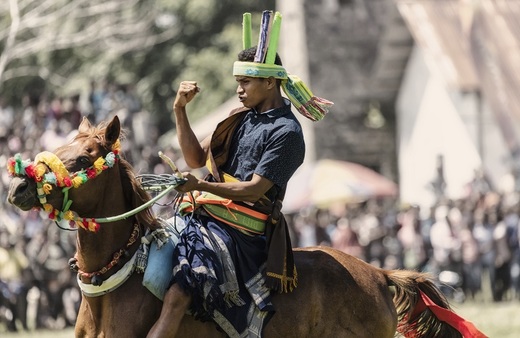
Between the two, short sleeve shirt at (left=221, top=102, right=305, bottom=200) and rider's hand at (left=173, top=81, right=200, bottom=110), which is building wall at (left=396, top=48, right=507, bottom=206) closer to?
short sleeve shirt at (left=221, top=102, right=305, bottom=200)

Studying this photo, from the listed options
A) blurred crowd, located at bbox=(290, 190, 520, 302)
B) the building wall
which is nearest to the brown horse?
blurred crowd, located at bbox=(290, 190, 520, 302)

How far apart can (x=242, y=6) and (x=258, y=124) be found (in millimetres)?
33522

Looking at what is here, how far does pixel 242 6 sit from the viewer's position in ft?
136

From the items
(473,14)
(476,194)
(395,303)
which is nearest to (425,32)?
(473,14)

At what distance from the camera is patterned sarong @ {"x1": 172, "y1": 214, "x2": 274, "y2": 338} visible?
25.6ft

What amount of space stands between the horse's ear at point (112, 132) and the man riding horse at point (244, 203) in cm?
45

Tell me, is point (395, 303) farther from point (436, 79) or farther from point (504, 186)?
point (436, 79)

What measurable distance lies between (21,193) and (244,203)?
5.18 ft

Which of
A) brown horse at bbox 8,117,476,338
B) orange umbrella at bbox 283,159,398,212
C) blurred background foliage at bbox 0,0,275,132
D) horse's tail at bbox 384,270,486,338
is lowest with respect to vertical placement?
blurred background foliage at bbox 0,0,275,132

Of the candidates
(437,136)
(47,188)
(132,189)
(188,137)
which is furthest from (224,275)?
(437,136)

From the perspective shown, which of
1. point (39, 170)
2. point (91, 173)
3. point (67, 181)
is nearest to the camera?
point (39, 170)

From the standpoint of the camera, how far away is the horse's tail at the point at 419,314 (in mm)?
9086

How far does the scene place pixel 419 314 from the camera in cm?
917

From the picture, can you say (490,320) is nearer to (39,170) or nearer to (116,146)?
(116,146)
